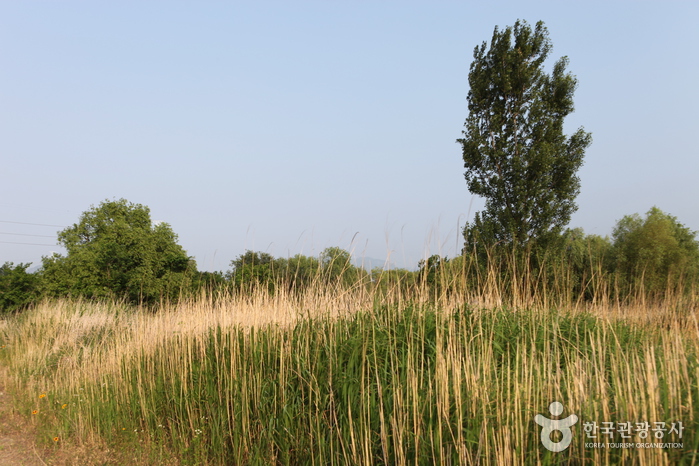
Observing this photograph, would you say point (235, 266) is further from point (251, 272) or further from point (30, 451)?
point (30, 451)

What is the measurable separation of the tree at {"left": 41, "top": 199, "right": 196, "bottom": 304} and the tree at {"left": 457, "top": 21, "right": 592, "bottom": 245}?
39.0ft

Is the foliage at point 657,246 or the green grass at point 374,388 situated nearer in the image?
the green grass at point 374,388

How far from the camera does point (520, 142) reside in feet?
55.2

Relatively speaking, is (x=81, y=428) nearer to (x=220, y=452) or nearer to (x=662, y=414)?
(x=220, y=452)

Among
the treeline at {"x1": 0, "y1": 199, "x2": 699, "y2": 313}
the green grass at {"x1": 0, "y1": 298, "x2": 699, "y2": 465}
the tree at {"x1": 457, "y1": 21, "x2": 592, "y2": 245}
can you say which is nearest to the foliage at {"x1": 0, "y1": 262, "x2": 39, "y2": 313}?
the treeline at {"x1": 0, "y1": 199, "x2": 699, "y2": 313}

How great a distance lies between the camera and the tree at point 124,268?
58.5 feet

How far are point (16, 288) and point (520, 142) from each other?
67.2 ft

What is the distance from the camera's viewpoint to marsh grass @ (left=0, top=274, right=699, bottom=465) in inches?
90.4

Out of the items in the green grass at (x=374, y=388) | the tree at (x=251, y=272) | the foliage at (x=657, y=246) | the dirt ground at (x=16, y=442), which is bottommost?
the dirt ground at (x=16, y=442)

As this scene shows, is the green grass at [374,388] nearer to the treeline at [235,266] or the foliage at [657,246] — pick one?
the treeline at [235,266]

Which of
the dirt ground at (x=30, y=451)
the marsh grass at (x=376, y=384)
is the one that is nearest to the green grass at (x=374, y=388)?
the marsh grass at (x=376, y=384)

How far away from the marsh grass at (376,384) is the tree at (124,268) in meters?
7.58

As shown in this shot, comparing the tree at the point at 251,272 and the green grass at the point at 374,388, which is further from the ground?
the tree at the point at 251,272

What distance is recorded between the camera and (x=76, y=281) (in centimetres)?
2033
